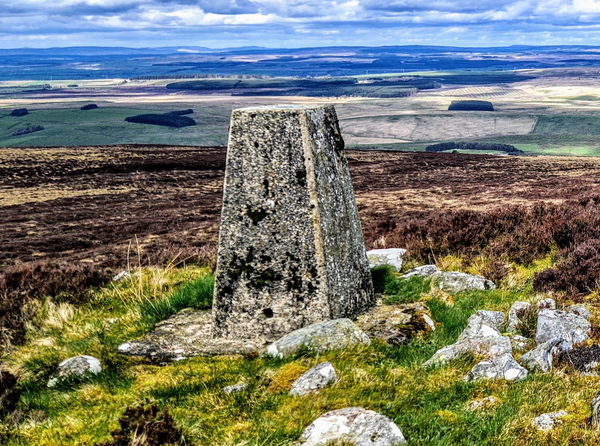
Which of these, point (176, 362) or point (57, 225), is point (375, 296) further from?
point (57, 225)

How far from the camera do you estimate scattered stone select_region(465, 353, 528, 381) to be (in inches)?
188

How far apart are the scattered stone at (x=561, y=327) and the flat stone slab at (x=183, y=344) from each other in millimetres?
2903

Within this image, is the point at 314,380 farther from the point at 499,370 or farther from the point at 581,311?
the point at 581,311

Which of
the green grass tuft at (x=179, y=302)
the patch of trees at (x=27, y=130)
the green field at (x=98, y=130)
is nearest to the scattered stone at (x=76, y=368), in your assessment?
the green grass tuft at (x=179, y=302)

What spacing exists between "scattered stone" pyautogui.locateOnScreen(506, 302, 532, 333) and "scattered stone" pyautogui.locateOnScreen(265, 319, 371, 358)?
1.71 m

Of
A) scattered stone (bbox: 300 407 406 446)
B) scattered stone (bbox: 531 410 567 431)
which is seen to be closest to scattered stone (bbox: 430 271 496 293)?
scattered stone (bbox: 531 410 567 431)

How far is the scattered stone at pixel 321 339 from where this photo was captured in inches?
222

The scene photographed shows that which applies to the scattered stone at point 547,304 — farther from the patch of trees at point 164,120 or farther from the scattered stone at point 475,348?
the patch of trees at point 164,120

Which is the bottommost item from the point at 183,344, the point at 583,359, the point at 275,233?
the point at 183,344

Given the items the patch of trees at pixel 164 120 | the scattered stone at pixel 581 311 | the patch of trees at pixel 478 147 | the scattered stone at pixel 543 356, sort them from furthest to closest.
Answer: the patch of trees at pixel 164 120, the patch of trees at pixel 478 147, the scattered stone at pixel 581 311, the scattered stone at pixel 543 356

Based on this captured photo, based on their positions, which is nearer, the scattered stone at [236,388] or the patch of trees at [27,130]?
the scattered stone at [236,388]

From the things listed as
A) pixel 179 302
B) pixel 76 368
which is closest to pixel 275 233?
pixel 179 302

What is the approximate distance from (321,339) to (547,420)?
2.29 metres

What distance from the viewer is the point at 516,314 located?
6.49 meters
